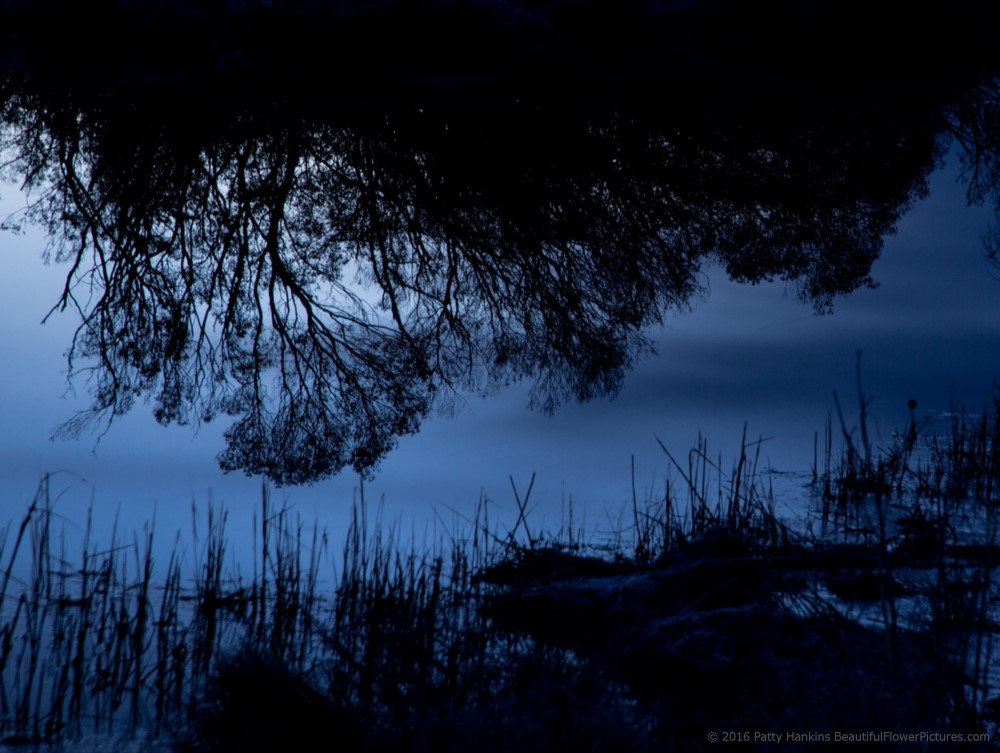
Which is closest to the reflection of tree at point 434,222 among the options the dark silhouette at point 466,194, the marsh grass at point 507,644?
the dark silhouette at point 466,194

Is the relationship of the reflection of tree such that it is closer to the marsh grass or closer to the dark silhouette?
the dark silhouette

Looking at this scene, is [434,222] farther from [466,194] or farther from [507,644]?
[507,644]

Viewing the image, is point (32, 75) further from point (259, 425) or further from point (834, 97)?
point (834, 97)

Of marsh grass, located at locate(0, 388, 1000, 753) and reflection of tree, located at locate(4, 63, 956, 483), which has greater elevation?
reflection of tree, located at locate(4, 63, 956, 483)

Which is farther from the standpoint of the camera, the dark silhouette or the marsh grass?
the dark silhouette

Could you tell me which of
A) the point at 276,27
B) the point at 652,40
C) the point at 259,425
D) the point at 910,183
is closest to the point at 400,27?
the point at 276,27

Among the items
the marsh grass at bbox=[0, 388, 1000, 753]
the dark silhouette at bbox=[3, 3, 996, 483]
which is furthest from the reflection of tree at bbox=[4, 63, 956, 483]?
the marsh grass at bbox=[0, 388, 1000, 753]

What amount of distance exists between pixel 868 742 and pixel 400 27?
6.02 meters

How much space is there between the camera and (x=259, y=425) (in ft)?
16.7

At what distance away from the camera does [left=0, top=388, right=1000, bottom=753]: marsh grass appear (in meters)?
1.82

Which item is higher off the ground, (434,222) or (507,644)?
(434,222)

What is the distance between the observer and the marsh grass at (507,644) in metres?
1.82

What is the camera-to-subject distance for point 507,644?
2.26 meters

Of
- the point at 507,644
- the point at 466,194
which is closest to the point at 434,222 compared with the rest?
the point at 466,194
